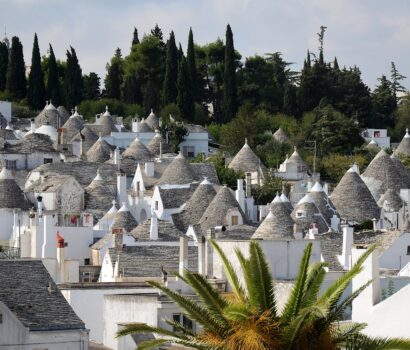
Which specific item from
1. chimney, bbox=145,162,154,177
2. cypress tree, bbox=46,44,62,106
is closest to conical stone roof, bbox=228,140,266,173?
chimney, bbox=145,162,154,177

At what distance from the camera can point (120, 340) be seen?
114 feet

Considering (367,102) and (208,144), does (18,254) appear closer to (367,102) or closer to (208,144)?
(208,144)

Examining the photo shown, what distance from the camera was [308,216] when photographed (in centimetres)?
6988

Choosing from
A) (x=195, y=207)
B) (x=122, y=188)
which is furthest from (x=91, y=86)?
(x=195, y=207)

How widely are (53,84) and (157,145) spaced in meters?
18.5

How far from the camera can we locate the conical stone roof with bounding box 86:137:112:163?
88938 mm

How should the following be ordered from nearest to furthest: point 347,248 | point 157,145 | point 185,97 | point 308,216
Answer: point 347,248 → point 308,216 → point 157,145 → point 185,97

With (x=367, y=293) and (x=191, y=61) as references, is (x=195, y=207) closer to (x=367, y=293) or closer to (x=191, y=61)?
(x=191, y=61)

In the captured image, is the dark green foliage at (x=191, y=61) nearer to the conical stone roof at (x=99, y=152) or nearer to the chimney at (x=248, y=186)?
the conical stone roof at (x=99, y=152)

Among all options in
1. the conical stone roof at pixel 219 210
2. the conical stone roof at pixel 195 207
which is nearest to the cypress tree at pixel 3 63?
the conical stone roof at pixel 195 207

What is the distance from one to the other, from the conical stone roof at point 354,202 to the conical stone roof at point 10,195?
515 inches

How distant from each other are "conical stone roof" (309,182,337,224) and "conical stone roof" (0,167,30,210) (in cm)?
1173

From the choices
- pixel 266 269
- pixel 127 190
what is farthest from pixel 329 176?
pixel 266 269

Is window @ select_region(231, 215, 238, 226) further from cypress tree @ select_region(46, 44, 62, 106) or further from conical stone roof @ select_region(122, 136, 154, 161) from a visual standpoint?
cypress tree @ select_region(46, 44, 62, 106)
